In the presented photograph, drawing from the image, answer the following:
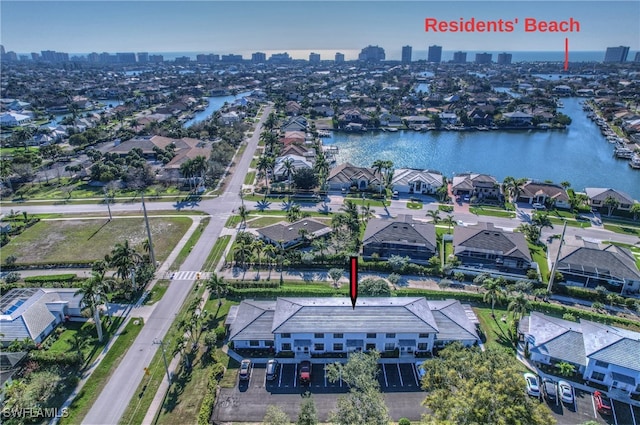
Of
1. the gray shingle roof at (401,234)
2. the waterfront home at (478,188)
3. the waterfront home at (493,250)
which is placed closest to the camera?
the waterfront home at (493,250)

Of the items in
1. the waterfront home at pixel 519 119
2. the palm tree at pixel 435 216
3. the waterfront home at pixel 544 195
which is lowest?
the palm tree at pixel 435 216

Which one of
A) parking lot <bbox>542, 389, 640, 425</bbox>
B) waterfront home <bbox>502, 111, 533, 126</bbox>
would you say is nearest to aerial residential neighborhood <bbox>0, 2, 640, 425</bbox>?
parking lot <bbox>542, 389, 640, 425</bbox>

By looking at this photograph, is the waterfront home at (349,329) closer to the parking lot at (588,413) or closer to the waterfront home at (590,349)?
the waterfront home at (590,349)

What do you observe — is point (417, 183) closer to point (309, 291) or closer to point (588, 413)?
point (309, 291)

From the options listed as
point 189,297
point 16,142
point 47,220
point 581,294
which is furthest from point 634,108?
point 16,142

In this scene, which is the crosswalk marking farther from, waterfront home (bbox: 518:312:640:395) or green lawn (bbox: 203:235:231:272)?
waterfront home (bbox: 518:312:640:395)

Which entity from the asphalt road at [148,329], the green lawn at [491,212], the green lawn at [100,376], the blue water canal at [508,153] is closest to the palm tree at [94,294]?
the green lawn at [100,376]
